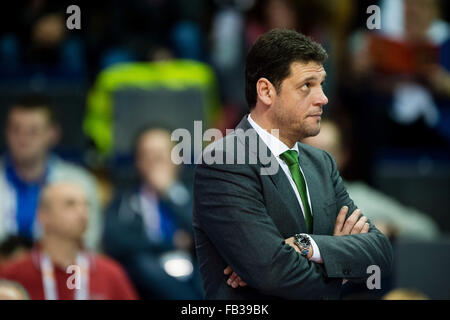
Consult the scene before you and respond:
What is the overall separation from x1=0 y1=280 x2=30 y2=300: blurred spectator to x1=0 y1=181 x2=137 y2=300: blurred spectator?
5 cm

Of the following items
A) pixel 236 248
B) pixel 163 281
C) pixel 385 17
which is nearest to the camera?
pixel 236 248

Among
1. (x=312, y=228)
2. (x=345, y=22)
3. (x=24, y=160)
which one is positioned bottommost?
(x=312, y=228)

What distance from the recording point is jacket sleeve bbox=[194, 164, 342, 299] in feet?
4.54

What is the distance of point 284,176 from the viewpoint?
144 centimetres

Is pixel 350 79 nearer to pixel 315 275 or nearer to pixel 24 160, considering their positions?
pixel 24 160

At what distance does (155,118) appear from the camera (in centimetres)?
356

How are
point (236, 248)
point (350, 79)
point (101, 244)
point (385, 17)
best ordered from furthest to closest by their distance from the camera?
point (350, 79) → point (385, 17) → point (101, 244) → point (236, 248)

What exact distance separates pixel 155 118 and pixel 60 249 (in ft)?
3.60

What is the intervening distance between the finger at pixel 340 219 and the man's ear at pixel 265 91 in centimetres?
22

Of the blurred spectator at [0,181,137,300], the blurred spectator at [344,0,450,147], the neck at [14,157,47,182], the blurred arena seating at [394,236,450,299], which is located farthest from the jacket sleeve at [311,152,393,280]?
the neck at [14,157,47,182]

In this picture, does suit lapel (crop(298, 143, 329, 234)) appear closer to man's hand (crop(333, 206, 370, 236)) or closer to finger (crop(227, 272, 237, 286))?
man's hand (crop(333, 206, 370, 236))
